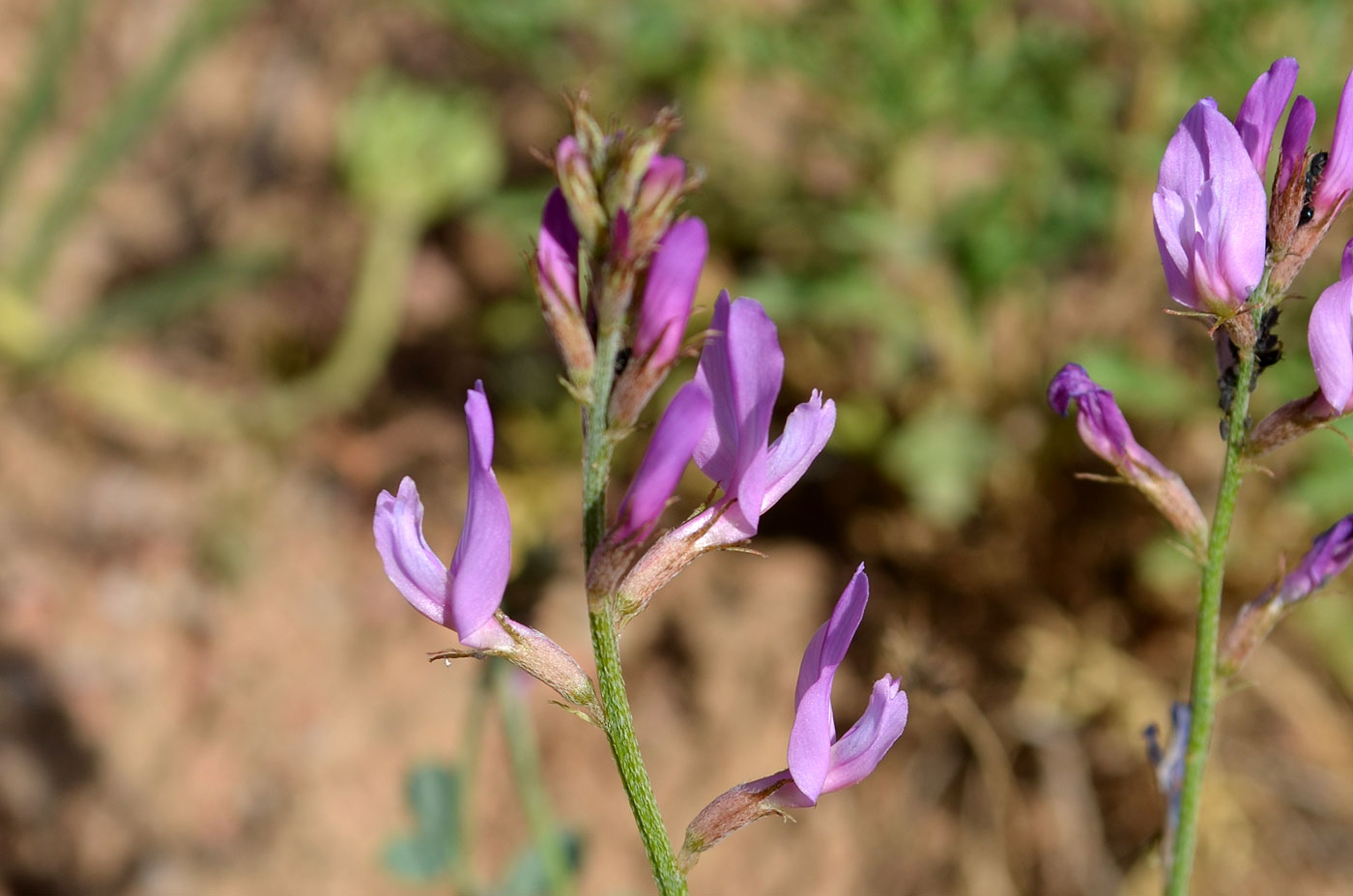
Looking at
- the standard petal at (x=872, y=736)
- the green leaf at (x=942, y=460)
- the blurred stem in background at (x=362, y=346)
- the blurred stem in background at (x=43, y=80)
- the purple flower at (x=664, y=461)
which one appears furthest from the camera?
the blurred stem in background at (x=362, y=346)

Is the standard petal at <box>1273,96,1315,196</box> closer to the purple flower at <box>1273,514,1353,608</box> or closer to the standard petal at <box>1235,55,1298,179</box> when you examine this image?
the standard petal at <box>1235,55,1298,179</box>

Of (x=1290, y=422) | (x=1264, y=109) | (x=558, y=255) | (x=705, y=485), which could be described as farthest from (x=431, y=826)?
(x=705, y=485)

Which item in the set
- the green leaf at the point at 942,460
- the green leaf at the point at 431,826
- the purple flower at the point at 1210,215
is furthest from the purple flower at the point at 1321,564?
the green leaf at the point at 942,460

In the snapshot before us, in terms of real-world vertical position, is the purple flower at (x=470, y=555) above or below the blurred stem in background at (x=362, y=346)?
below

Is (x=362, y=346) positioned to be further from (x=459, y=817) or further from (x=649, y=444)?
(x=649, y=444)

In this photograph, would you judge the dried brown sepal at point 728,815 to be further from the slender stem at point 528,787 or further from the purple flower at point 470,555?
the slender stem at point 528,787
